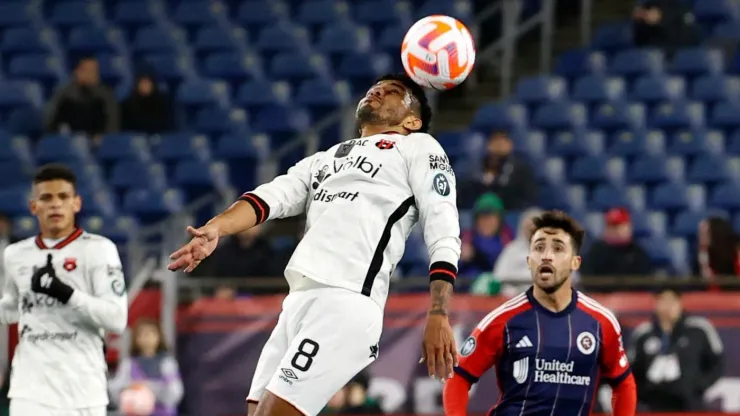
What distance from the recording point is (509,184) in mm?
12922

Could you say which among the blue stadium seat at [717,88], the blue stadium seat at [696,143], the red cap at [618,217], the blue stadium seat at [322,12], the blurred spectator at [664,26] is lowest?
the red cap at [618,217]

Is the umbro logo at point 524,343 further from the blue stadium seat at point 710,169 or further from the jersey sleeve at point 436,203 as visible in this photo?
the blue stadium seat at point 710,169

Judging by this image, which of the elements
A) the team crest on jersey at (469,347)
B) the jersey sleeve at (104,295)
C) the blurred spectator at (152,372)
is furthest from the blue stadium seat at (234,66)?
the team crest on jersey at (469,347)

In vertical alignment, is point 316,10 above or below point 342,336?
above

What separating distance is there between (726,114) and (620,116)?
1024mm

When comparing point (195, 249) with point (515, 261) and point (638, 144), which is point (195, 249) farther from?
point (638, 144)

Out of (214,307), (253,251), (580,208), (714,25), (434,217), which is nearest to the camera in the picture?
(434,217)

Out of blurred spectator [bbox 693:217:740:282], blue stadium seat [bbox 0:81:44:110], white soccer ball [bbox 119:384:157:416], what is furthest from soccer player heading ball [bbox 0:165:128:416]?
blue stadium seat [bbox 0:81:44:110]

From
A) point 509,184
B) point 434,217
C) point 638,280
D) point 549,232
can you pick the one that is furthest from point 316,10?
point 434,217

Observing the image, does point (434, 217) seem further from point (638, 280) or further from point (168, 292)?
point (168, 292)

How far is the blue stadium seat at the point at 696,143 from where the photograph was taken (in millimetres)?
14094

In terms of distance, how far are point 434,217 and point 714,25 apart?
10370 millimetres

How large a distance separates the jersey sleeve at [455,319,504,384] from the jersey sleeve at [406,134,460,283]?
1.40 metres

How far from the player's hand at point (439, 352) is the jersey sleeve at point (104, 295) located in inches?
96.3
